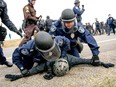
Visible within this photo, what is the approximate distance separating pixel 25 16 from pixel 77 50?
1977mm

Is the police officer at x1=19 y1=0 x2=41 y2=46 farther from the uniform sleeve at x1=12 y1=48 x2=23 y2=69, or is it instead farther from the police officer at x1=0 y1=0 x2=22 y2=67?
the uniform sleeve at x1=12 y1=48 x2=23 y2=69

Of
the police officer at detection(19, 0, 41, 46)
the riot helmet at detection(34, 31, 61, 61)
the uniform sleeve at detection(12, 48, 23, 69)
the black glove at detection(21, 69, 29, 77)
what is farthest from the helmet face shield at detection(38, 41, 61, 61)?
the police officer at detection(19, 0, 41, 46)

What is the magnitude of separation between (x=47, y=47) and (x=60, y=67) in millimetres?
500

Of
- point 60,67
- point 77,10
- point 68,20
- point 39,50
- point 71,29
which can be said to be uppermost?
point 68,20

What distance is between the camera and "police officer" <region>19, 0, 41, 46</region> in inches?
356

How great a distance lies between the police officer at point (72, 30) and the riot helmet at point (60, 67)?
0.75 meters

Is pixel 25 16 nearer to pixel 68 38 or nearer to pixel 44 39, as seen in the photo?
pixel 68 38

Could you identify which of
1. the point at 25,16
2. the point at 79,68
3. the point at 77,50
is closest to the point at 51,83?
the point at 79,68

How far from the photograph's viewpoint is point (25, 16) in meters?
9.16

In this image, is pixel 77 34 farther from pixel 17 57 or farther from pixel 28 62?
pixel 17 57

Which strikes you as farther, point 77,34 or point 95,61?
point 77,34

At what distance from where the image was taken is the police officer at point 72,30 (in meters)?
6.82

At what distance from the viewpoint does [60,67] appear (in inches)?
251

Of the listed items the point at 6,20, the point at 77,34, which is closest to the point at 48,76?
the point at 77,34
